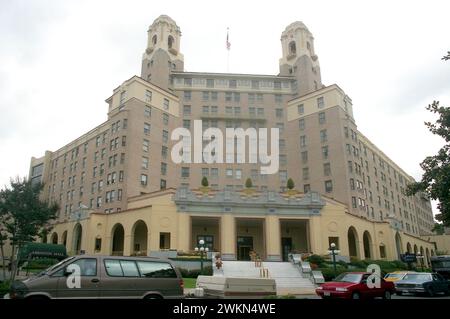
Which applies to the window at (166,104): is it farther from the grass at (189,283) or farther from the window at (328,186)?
the grass at (189,283)

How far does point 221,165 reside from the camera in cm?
6519

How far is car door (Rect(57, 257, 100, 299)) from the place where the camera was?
12.6m

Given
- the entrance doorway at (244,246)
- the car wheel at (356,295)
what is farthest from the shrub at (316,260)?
the car wheel at (356,295)

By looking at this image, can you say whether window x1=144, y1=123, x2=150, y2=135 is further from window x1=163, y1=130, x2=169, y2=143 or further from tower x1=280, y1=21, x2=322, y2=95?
tower x1=280, y1=21, x2=322, y2=95

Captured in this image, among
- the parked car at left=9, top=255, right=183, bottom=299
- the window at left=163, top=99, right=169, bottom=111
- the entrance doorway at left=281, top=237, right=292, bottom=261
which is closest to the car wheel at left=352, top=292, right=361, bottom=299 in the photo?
the parked car at left=9, top=255, right=183, bottom=299

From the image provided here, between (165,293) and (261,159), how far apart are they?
52550mm

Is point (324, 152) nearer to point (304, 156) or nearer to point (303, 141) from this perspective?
point (304, 156)

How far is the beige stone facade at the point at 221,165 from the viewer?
178ft

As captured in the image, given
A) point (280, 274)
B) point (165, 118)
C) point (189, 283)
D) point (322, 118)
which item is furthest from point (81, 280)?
point (322, 118)

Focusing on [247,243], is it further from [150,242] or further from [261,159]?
[261,159]

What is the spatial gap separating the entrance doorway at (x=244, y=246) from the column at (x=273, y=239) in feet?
21.6

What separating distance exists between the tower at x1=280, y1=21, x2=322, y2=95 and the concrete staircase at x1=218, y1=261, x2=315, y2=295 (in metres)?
Result: 41.9

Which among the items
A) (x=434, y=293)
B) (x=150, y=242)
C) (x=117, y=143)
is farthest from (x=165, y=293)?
(x=117, y=143)
